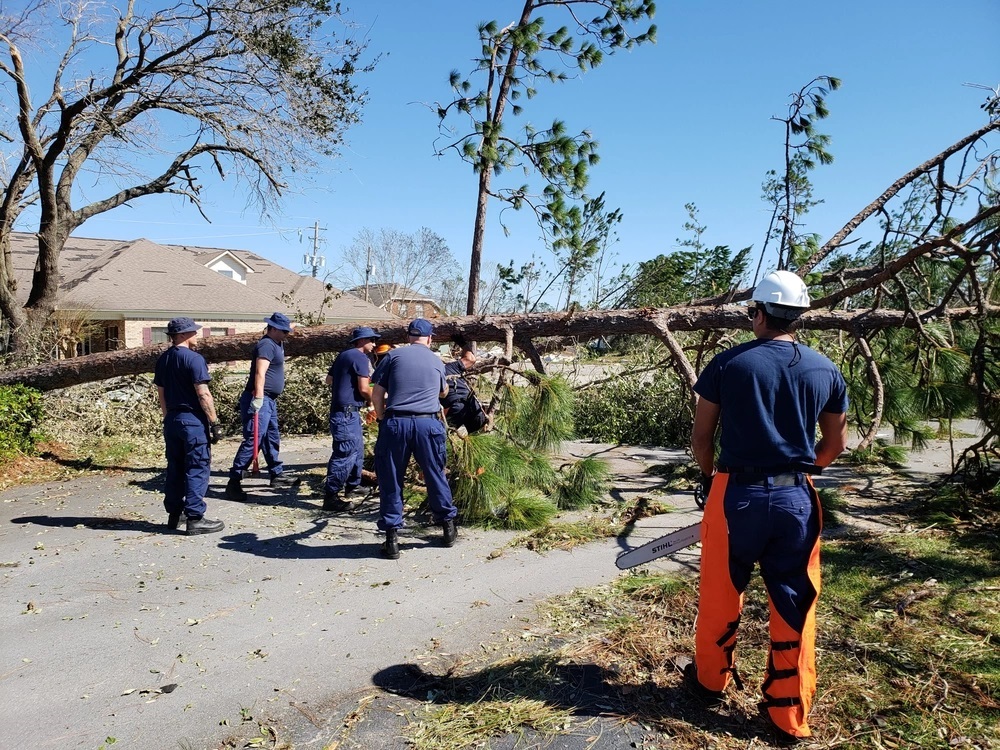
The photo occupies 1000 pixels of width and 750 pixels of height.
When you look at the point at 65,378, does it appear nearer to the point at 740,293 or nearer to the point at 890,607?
the point at 740,293

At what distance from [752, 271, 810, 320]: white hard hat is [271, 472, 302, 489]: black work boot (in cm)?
580

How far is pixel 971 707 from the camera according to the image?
2873 mm

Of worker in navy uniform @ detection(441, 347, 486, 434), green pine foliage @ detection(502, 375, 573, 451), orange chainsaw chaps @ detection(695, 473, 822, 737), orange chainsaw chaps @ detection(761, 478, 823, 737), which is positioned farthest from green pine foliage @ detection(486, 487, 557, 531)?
orange chainsaw chaps @ detection(761, 478, 823, 737)

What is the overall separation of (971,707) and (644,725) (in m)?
1.39

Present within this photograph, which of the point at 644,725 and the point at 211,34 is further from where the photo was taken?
the point at 211,34

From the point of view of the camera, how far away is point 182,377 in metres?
5.43

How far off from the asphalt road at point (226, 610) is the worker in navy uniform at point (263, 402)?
436mm

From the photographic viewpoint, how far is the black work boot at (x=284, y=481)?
730 cm

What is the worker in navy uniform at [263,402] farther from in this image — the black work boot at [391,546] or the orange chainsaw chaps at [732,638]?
the orange chainsaw chaps at [732,638]

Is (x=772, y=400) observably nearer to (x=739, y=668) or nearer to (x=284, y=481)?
(x=739, y=668)

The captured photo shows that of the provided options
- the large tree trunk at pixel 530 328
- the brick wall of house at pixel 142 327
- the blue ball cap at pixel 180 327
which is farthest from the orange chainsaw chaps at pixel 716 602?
the brick wall of house at pixel 142 327

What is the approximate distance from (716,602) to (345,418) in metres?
4.30

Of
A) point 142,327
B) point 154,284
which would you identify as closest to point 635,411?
point 142,327

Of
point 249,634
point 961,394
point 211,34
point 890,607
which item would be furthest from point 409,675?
point 211,34
